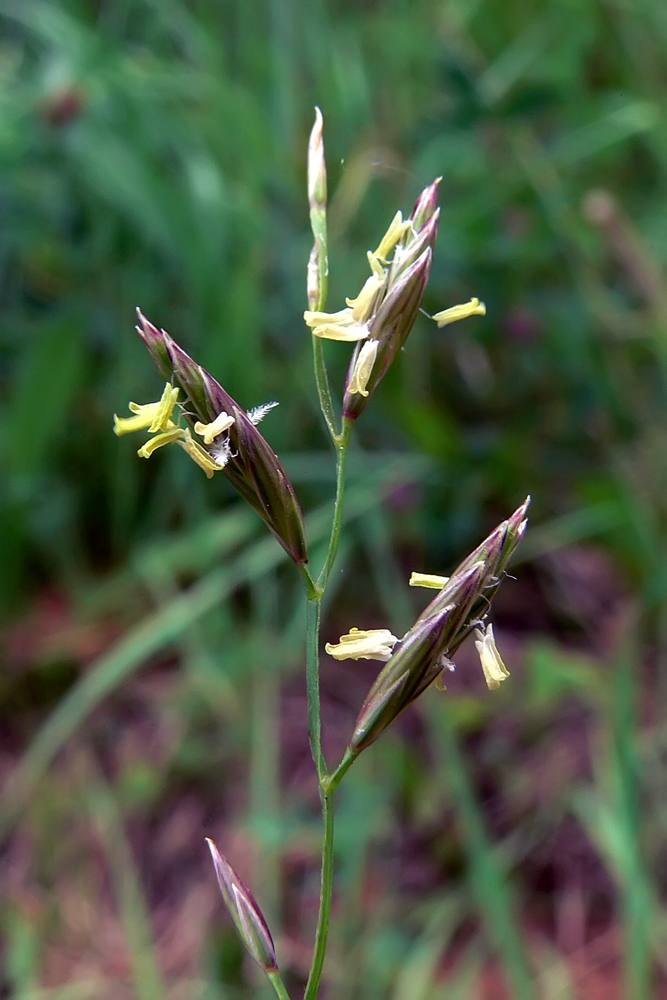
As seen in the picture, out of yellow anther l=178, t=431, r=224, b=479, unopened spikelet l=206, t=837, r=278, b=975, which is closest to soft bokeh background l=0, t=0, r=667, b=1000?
unopened spikelet l=206, t=837, r=278, b=975

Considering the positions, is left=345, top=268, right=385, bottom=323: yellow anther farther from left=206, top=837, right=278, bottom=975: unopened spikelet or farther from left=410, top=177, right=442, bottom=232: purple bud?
left=206, top=837, right=278, bottom=975: unopened spikelet

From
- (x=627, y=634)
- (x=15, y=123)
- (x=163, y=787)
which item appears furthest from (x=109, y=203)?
(x=627, y=634)

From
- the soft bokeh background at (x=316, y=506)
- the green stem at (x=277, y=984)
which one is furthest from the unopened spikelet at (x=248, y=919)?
the soft bokeh background at (x=316, y=506)

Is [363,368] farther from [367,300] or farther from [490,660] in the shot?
[490,660]

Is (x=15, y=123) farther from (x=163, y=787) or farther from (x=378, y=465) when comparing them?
(x=163, y=787)

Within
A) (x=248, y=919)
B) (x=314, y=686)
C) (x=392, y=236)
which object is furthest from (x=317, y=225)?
(x=248, y=919)
